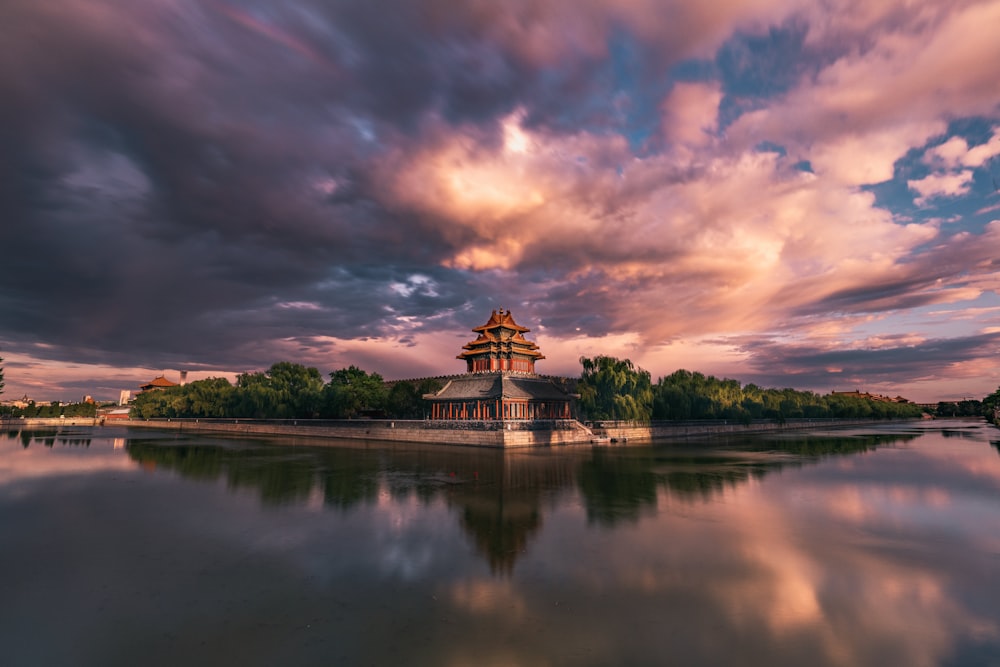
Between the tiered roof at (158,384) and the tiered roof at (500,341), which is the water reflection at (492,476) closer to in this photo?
the tiered roof at (500,341)

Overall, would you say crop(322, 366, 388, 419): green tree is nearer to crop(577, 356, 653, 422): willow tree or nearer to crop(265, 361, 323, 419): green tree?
crop(265, 361, 323, 419): green tree

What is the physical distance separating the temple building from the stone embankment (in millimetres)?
5436

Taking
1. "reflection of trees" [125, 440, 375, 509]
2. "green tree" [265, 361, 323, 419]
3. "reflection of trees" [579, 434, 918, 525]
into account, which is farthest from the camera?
"green tree" [265, 361, 323, 419]

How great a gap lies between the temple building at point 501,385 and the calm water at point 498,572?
26.0 metres

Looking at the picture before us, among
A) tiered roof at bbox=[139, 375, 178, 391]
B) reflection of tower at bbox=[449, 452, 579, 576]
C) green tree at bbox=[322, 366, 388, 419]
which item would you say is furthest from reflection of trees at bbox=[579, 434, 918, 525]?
tiered roof at bbox=[139, 375, 178, 391]

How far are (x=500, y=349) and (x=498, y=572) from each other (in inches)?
1855

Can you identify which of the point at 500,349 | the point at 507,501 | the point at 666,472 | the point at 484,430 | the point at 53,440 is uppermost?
the point at 500,349

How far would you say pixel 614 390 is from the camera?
53250mm

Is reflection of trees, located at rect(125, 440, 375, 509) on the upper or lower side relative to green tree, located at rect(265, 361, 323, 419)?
lower

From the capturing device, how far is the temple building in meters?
50.8

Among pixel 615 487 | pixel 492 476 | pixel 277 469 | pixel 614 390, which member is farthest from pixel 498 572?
pixel 614 390

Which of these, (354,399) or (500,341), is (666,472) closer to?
(500,341)

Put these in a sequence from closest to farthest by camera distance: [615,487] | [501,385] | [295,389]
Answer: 1. [615,487]
2. [501,385]
3. [295,389]

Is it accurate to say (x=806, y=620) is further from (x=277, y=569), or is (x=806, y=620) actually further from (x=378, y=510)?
(x=378, y=510)
